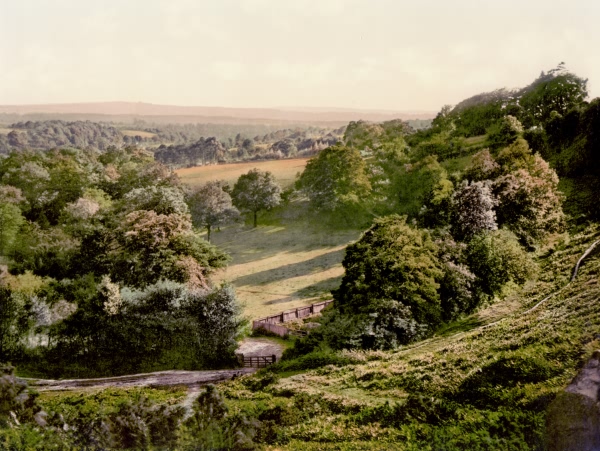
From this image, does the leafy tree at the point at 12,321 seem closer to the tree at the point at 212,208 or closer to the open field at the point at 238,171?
the tree at the point at 212,208

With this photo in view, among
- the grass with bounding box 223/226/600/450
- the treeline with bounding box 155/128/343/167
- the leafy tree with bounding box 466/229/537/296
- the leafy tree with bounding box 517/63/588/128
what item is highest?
the leafy tree with bounding box 517/63/588/128

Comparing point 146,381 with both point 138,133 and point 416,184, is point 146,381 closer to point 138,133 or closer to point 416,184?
point 138,133

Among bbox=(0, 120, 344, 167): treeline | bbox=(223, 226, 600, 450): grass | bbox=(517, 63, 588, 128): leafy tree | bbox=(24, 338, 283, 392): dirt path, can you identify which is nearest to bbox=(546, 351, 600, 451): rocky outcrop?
bbox=(223, 226, 600, 450): grass

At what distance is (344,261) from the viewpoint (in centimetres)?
1967

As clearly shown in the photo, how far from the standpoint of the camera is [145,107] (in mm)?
18438

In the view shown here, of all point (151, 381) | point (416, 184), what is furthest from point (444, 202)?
point (151, 381)

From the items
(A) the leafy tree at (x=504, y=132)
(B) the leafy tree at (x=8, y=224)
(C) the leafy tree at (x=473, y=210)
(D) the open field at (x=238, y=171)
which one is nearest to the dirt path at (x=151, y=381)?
(B) the leafy tree at (x=8, y=224)

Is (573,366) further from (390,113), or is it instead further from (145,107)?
(145,107)

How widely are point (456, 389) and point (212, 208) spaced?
12.4 metres

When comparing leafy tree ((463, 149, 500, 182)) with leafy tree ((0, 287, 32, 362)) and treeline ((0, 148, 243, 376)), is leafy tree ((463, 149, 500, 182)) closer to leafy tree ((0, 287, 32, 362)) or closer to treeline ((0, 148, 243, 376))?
treeline ((0, 148, 243, 376))

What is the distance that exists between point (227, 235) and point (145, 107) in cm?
596

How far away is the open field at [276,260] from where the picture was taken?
2045 cm

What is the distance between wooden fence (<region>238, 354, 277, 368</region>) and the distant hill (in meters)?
8.69

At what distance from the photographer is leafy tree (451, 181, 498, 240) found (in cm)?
2183
